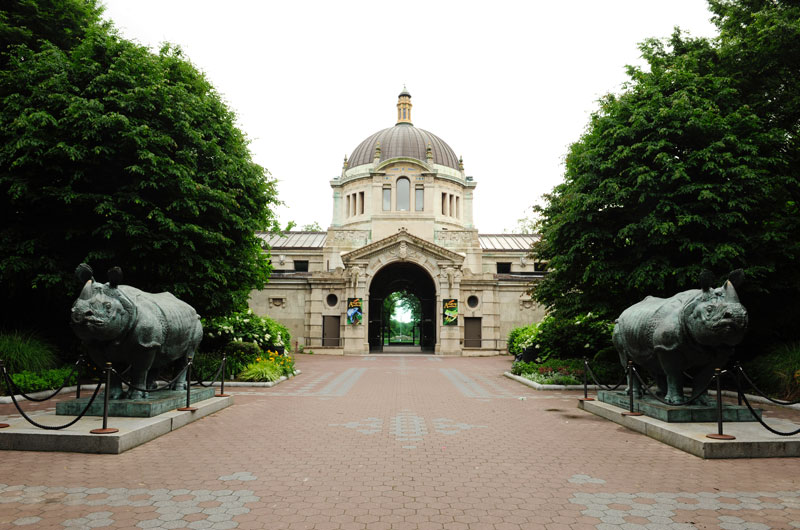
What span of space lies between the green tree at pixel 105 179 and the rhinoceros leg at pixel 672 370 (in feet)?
40.2

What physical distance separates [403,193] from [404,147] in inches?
341

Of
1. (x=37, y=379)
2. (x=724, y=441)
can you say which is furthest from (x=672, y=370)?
(x=37, y=379)

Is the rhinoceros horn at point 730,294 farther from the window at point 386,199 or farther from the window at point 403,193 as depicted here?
the window at point 386,199

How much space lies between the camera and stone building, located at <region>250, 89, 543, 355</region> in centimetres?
3709

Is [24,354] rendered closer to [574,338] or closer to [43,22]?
[43,22]

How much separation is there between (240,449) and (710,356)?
318 inches

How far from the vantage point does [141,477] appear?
6.47 meters

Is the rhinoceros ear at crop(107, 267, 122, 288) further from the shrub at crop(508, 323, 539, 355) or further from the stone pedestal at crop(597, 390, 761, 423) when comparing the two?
the shrub at crop(508, 323, 539, 355)

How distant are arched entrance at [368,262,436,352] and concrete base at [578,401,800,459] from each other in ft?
98.0

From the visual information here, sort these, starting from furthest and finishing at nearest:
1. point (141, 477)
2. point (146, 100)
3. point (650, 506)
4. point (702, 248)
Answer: point (146, 100) < point (702, 248) < point (141, 477) < point (650, 506)

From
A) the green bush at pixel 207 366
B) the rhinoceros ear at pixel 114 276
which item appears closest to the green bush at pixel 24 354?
the green bush at pixel 207 366

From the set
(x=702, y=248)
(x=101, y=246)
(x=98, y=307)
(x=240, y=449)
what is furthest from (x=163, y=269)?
(x=702, y=248)

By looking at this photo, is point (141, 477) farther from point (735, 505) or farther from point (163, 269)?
point (163, 269)

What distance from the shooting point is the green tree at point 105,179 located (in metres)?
13.8
